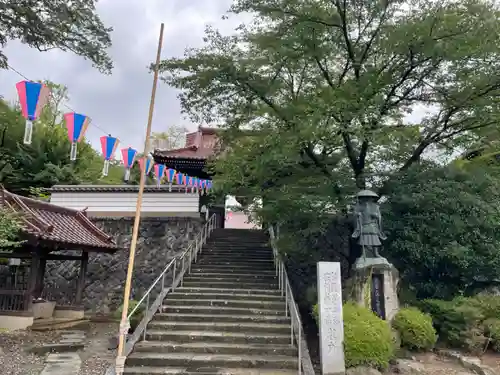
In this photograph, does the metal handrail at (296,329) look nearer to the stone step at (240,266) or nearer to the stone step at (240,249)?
the stone step at (240,266)

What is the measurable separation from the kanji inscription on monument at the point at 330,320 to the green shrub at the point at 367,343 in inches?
5.9

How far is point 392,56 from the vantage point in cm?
950

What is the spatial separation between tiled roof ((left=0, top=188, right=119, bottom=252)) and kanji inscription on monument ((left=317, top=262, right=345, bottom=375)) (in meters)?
6.69

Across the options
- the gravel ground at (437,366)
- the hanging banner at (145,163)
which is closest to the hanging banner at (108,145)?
the hanging banner at (145,163)

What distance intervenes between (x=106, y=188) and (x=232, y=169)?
666cm

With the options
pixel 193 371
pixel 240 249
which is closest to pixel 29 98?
pixel 193 371

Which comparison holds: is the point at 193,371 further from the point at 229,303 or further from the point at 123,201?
the point at 123,201

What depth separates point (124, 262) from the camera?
13906 millimetres

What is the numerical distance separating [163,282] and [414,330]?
6.22 m

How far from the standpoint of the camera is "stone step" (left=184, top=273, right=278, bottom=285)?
11008mm

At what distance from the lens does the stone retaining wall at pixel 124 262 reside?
1342 centimetres

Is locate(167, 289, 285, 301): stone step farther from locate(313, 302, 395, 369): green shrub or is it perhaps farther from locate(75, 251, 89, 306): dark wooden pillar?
locate(75, 251, 89, 306): dark wooden pillar

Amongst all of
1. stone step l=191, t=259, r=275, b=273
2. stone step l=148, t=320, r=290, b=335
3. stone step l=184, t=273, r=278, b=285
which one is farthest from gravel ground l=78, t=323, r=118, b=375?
stone step l=191, t=259, r=275, b=273

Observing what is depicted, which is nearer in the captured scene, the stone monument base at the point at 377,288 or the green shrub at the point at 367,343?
the green shrub at the point at 367,343
